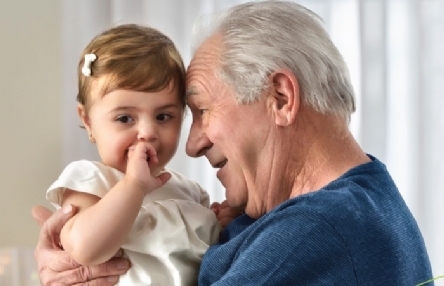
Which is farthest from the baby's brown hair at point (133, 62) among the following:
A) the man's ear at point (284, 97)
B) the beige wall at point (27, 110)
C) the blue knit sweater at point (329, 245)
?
the beige wall at point (27, 110)

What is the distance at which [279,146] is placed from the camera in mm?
1515

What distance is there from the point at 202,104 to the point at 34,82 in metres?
0.98

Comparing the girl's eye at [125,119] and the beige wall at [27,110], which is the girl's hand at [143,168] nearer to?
the girl's eye at [125,119]

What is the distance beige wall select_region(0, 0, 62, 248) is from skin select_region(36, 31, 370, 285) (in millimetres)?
821

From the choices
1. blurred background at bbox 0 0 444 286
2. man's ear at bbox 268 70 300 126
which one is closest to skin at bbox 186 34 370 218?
man's ear at bbox 268 70 300 126

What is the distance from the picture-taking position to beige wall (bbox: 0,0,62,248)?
7.63 ft

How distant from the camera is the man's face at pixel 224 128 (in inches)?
59.8

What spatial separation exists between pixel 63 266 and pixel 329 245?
65 cm

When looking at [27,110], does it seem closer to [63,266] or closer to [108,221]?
[63,266]

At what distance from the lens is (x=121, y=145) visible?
1541mm

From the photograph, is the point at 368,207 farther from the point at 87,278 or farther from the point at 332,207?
the point at 87,278

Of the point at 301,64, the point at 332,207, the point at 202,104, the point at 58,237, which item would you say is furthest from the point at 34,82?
the point at 332,207

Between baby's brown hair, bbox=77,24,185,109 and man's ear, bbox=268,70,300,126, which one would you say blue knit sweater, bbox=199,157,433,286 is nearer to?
man's ear, bbox=268,70,300,126

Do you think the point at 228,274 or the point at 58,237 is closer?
the point at 228,274
